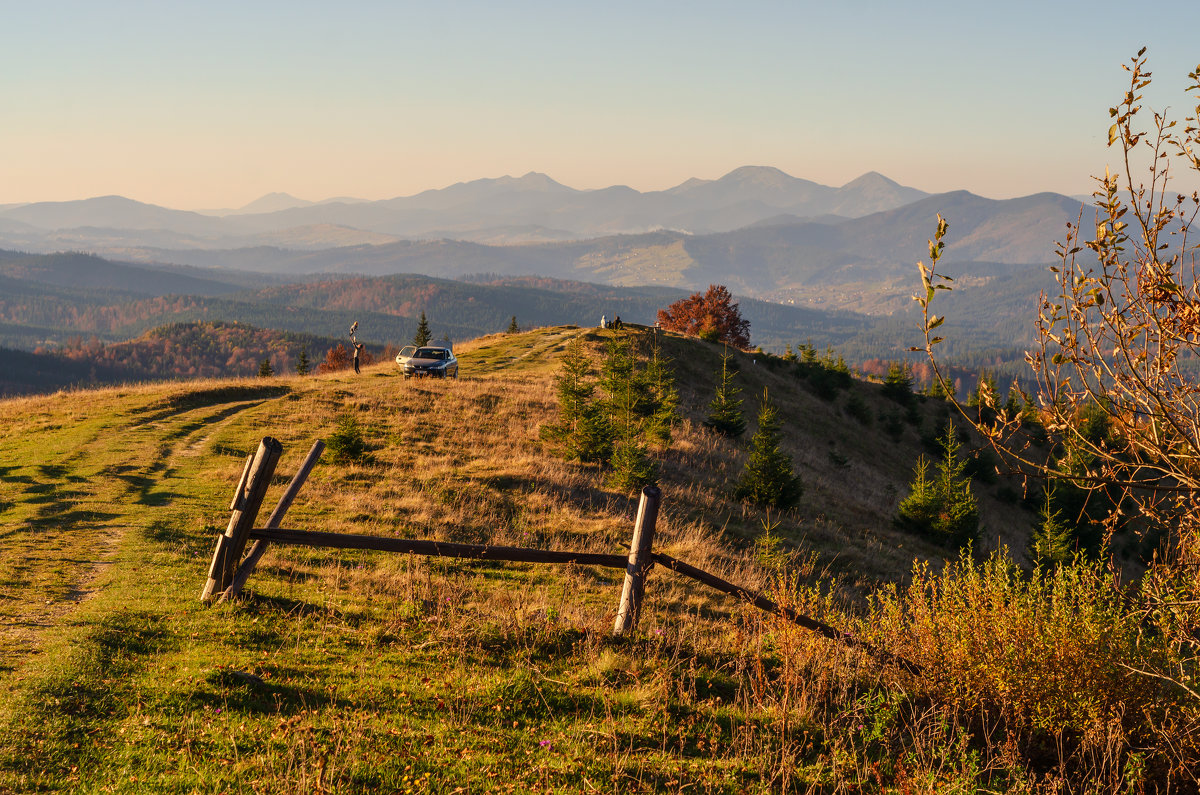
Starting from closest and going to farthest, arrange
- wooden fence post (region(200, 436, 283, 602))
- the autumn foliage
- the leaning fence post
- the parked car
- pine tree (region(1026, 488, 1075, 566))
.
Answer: the leaning fence post < wooden fence post (region(200, 436, 283, 602)) < pine tree (region(1026, 488, 1075, 566)) < the parked car < the autumn foliage

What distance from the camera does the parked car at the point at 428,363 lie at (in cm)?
3466

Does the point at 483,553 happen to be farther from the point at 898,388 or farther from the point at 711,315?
the point at 711,315

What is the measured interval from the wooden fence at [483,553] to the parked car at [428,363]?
1046 inches

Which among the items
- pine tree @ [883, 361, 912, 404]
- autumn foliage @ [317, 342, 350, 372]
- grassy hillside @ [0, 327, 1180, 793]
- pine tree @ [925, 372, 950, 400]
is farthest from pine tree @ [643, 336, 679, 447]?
autumn foliage @ [317, 342, 350, 372]

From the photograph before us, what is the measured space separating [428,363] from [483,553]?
2810 cm

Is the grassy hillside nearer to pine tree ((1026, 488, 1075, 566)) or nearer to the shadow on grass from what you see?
the shadow on grass

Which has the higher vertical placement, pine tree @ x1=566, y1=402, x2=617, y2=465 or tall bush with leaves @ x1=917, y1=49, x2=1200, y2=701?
tall bush with leaves @ x1=917, y1=49, x2=1200, y2=701

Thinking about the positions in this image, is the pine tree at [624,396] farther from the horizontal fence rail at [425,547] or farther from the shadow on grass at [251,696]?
the shadow on grass at [251,696]

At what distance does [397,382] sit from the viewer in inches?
1291

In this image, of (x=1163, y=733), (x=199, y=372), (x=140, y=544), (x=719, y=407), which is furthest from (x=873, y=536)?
(x=199, y=372)

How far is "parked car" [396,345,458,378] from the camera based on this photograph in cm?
3466

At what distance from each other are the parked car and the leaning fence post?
91.6ft

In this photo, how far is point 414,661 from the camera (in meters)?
7.31

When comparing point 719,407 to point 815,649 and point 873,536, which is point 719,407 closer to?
point 873,536
